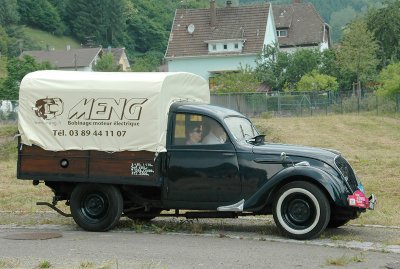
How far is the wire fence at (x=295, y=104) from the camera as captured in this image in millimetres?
53562

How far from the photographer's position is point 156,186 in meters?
12.1

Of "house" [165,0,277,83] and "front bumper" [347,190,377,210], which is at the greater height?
"house" [165,0,277,83]

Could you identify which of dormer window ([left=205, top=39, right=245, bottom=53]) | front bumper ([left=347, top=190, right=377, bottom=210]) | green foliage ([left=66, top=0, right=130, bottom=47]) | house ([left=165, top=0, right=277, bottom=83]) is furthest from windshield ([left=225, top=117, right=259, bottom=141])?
green foliage ([left=66, top=0, right=130, bottom=47])

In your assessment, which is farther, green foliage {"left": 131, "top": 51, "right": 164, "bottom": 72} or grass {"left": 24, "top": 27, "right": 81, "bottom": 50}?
grass {"left": 24, "top": 27, "right": 81, "bottom": 50}

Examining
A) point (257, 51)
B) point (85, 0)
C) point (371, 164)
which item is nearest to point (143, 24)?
point (85, 0)

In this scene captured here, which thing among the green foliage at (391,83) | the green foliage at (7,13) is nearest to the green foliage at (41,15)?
the green foliage at (7,13)

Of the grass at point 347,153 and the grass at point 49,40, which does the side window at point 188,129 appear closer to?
the grass at point 347,153

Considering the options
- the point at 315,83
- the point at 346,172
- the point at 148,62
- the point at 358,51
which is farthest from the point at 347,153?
the point at 148,62

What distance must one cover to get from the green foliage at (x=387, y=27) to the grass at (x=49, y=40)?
82026mm

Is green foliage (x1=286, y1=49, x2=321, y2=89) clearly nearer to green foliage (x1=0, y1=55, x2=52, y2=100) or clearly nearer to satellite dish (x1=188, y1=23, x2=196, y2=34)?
satellite dish (x1=188, y1=23, x2=196, y2=34)

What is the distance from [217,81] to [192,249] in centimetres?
5568

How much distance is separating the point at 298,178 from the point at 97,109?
134 inches

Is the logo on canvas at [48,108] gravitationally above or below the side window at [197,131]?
above

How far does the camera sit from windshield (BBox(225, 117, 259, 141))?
12.2 meters
